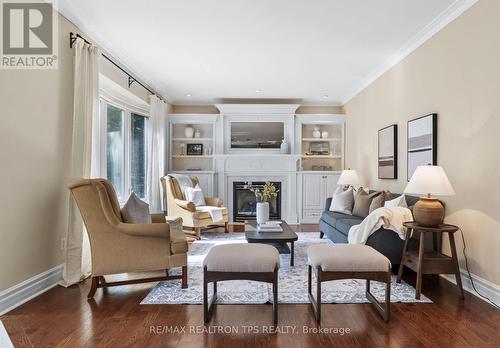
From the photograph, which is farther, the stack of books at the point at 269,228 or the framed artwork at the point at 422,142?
the stack of books at the point at 269,228

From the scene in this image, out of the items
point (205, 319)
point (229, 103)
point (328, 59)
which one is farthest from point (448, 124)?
point (229, 103)

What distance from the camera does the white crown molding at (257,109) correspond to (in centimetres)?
676

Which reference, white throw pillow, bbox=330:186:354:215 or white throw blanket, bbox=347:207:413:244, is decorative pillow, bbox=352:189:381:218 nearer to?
white throw pillow, bbox=330:186:354:215

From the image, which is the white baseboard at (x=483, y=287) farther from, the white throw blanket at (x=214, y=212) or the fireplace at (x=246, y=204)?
the fireplace at (x=246, y=204)

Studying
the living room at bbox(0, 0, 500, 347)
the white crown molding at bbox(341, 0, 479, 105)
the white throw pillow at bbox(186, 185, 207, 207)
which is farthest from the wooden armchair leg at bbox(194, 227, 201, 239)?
the white crown molding at bbox(341, 0, 479, 105)

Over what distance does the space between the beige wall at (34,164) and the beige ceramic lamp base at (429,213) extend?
134 inches

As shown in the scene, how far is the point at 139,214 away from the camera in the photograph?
311cm

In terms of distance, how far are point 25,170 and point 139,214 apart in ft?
3.30

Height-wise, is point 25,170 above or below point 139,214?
above

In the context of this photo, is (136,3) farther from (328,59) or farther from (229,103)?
(229,103)

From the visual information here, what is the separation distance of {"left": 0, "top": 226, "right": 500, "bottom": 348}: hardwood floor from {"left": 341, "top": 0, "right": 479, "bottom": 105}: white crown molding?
267 centimetres

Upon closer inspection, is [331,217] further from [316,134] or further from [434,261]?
[316,134]

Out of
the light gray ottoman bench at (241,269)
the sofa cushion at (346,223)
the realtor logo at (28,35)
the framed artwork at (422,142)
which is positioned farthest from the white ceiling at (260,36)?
the light gray ottoman bench at (241,269)

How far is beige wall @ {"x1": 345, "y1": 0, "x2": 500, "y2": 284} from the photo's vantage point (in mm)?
2689
